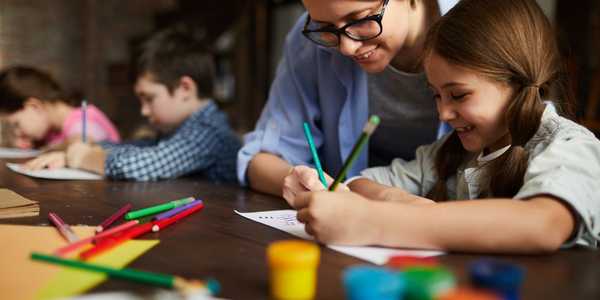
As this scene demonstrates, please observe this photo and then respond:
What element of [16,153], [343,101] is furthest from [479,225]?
[16,153]

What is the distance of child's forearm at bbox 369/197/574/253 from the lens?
72cm

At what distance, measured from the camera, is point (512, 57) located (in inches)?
37.4

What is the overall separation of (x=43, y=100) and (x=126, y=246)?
6.57 ft

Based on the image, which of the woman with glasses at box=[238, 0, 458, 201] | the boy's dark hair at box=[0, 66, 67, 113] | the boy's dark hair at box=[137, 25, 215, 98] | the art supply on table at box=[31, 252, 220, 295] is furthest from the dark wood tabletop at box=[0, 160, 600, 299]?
the boy's dark hair at box=[0, 66, 67, 113]

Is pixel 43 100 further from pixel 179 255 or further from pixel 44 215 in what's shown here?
pixel 179 255

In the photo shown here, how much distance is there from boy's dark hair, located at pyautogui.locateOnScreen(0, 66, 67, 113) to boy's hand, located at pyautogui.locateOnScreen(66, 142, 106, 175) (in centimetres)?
95

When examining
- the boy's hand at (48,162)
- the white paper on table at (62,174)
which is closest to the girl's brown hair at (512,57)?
the white paper on table at (62,174)

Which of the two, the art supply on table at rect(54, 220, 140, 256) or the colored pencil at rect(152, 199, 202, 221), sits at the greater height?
the art supply on table at rect(54, 220, 140, 256)

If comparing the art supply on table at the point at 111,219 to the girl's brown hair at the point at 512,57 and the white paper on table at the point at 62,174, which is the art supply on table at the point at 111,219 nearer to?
the white paper on table at the point at 62,174

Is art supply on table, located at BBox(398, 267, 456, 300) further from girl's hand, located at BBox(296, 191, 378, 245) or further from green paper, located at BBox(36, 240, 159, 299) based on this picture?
green paper, located at BBox(36, 240, 159, 299)

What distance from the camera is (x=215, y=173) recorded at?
176 centimetres

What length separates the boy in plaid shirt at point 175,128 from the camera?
156cm

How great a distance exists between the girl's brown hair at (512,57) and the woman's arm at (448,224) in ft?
0.60

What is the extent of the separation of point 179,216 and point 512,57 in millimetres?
649
